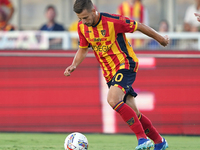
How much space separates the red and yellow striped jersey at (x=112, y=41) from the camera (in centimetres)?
506

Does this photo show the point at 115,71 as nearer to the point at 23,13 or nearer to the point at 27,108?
the point at 27,108

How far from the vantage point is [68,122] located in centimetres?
785

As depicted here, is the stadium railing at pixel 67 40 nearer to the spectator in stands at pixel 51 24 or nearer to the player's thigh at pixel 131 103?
the spectator in stands at pixel 51 24

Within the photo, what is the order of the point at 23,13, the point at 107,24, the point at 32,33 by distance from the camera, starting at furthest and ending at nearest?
the point at 23,13 → the point at 32,33 → the point at 107,24

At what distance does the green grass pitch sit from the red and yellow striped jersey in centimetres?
133

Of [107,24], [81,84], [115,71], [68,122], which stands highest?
[107,24]

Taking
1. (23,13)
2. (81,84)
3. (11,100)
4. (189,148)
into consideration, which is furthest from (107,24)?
(23,13)

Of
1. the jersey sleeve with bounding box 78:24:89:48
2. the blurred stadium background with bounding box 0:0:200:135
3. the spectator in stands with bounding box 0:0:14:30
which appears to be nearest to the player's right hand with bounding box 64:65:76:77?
the jersey sleeve with bounding box 78:24:89:48

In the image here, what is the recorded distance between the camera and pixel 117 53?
16.7 feet

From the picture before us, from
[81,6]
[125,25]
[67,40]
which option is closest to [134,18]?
[67,40]

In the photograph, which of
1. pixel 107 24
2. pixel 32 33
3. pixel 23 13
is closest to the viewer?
pixel 107 24

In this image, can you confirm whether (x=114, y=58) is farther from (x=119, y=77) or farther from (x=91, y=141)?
(x=91, y=141)

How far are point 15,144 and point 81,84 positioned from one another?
2.08 m

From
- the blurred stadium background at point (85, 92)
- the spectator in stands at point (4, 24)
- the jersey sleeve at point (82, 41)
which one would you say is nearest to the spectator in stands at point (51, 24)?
the spectator in stands at point (4, 24)
